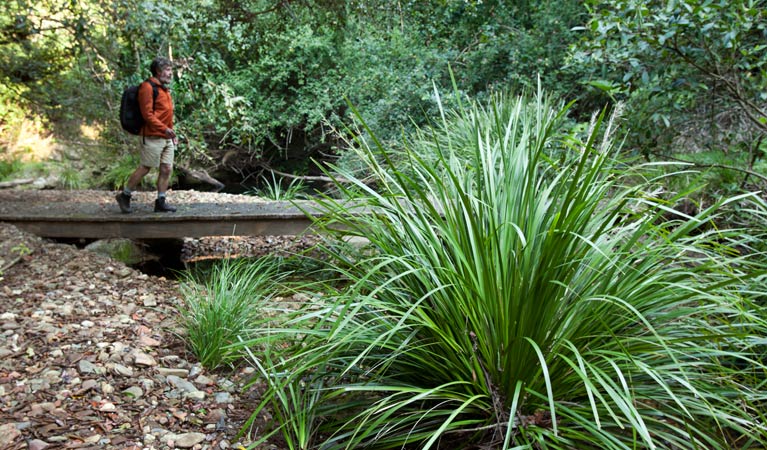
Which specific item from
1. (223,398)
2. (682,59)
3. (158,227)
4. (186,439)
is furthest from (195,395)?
(682,59)

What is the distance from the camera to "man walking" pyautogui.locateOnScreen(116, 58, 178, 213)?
5070 millimetres

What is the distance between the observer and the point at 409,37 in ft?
32.3

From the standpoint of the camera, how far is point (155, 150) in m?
5.30

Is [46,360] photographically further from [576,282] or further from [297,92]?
[297,92]

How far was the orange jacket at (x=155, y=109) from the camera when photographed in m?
5.07

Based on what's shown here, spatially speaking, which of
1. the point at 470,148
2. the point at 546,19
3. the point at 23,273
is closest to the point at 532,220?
the point at 470,148

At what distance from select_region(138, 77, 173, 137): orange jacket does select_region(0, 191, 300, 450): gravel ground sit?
1519 millimetres

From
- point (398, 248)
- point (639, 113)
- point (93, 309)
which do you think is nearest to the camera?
point (398, 248)

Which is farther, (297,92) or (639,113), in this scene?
(297,92)

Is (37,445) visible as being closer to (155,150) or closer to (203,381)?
(203,381)

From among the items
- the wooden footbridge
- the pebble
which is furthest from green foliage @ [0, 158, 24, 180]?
the pebble

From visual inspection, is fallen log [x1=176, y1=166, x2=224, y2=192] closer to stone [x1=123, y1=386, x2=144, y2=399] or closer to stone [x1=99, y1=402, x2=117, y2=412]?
stone [x1=123, y1=386, x2=144, y2=399]

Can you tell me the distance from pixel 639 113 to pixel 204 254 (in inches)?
191

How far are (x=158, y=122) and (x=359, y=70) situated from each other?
5.78m
